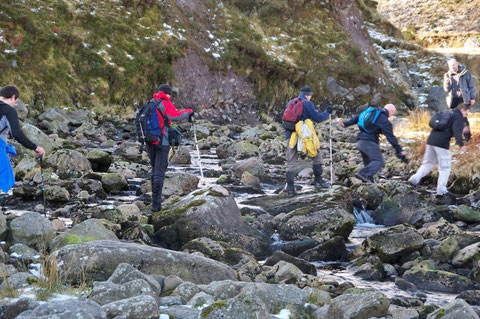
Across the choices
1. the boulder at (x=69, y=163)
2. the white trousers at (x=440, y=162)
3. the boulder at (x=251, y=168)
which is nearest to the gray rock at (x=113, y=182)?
the boulder at (x=69, y=163)

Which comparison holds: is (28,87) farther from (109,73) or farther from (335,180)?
(335,180)

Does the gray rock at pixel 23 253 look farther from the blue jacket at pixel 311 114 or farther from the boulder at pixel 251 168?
the boulder at pixel 251 168

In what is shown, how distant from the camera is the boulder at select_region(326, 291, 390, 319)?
4996mm

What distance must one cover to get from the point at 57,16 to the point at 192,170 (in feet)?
50.5

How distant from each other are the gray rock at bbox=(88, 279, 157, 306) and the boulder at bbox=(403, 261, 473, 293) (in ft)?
13.1

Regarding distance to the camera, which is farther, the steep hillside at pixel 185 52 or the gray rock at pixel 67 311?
the steep hillside at pixel 185 52

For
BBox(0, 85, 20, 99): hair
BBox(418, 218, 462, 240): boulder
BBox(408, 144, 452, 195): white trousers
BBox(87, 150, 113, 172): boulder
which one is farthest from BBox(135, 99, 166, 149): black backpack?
BBox(408, 144, 452, 195): white trousers

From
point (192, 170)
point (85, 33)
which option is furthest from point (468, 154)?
point (85, 33)

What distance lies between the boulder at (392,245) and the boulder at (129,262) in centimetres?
263

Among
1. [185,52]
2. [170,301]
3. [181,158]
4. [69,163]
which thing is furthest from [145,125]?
[185,52]

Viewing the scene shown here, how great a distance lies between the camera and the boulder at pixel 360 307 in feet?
16.4

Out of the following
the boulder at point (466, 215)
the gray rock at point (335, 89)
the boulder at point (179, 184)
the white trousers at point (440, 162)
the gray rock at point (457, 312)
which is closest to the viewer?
the gray rock at point (457, 312)

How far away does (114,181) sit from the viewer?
12.9 m

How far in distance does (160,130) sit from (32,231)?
317cm
